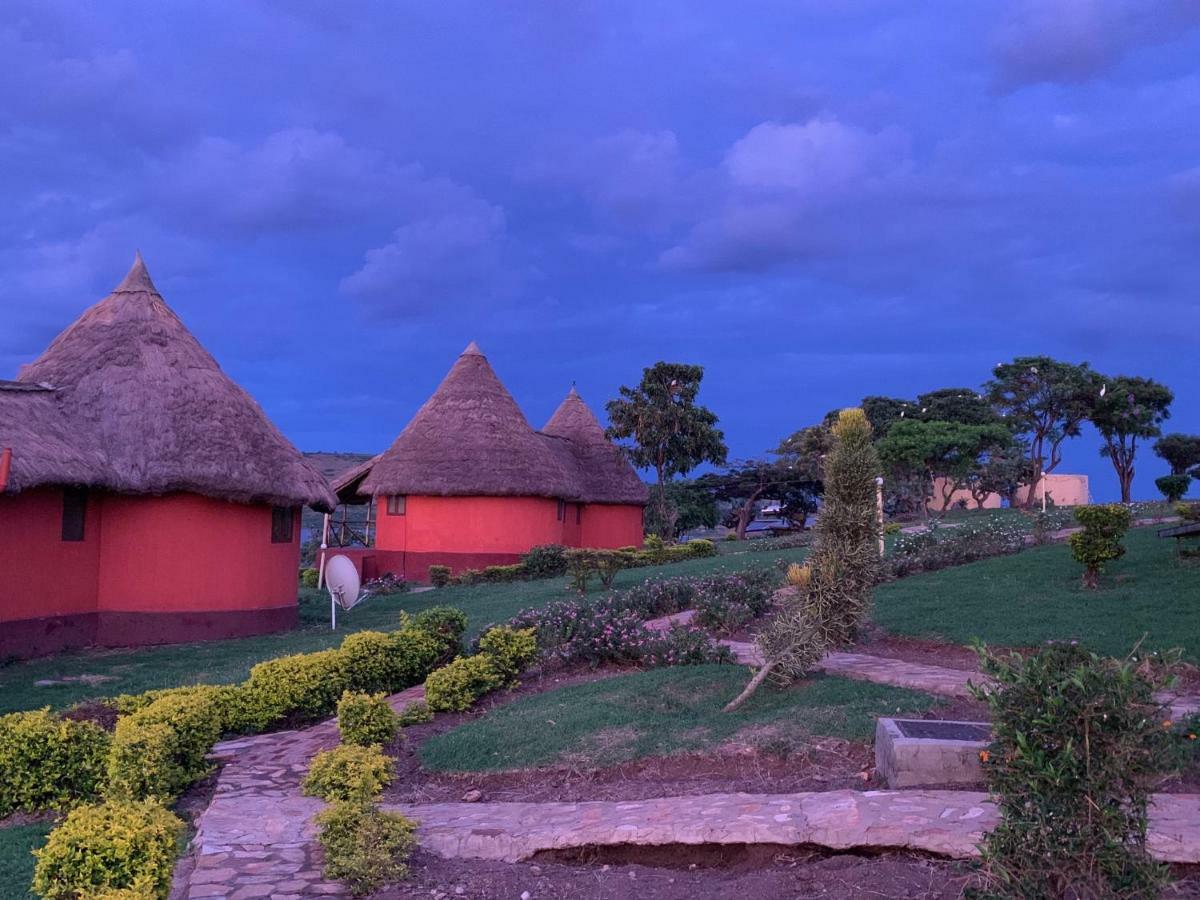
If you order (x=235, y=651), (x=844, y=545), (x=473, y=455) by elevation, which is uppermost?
(x=473, y=455)

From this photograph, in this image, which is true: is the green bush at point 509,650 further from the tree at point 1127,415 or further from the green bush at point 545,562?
the tree at point 1127,415

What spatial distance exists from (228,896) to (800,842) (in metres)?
2.57

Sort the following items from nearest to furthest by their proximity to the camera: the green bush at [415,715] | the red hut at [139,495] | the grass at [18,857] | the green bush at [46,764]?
1. the grass at [18,857]
2. the green bush at [46,764]
3. the green bush at [415,715]
4. the red hut at [139,495]

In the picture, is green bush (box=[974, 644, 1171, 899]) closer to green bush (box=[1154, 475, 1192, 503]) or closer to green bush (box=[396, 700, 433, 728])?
green bush (box=[396, 700, 433, 728])

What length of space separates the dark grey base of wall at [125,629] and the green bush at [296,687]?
20.8 ft

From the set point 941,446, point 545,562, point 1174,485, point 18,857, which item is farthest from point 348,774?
point 1174,485

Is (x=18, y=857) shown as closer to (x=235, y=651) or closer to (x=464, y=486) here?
(x=235, y=651)

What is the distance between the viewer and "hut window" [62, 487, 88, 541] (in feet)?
46.0

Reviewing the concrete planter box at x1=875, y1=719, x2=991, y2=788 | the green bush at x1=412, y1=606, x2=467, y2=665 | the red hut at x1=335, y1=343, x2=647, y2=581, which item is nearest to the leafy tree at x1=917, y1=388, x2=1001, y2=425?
the red hut at x1=335, y1=343, x2=647, y2=581

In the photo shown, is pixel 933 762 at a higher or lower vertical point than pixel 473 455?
lower

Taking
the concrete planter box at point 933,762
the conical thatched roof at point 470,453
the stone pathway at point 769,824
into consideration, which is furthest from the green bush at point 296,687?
the conical thatched roof at point 470,453

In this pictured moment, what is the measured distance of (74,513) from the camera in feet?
46.6

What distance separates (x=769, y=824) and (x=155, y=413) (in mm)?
12833

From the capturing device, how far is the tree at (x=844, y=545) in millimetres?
7922
